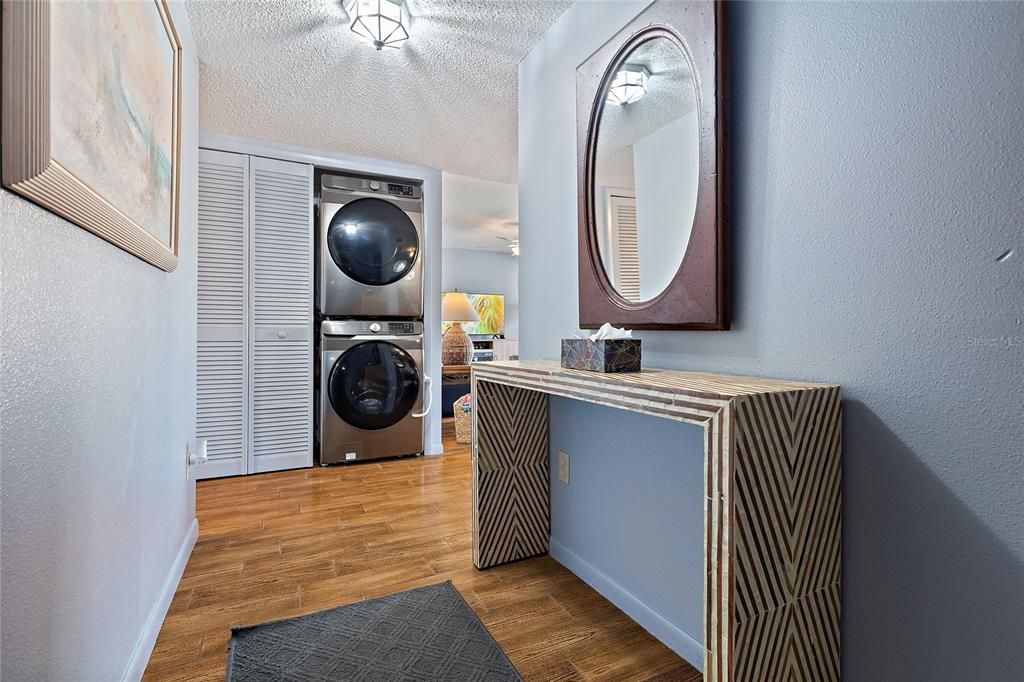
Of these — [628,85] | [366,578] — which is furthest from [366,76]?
[366,578]

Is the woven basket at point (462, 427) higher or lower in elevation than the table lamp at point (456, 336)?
lower

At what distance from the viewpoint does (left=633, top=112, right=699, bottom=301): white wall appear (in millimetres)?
1375

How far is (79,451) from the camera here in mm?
938

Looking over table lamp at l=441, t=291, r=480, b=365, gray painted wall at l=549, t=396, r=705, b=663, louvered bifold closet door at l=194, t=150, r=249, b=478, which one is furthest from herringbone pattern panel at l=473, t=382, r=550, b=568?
table lamp at l=441, t=291, r=480, b=365

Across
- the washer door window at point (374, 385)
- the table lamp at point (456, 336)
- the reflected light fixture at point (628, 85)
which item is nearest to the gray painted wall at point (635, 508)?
the reflected light fixture at point (628, 85)

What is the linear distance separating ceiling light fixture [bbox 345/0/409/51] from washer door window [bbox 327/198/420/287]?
154 centimetres

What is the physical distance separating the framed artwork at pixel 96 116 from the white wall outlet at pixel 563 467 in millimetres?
1472

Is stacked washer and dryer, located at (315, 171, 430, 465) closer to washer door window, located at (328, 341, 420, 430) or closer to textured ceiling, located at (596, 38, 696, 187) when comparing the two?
washer door window, located at (328, 341, 420, 430)

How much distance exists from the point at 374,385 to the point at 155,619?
7.02ft

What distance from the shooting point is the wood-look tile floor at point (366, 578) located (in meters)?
1.40

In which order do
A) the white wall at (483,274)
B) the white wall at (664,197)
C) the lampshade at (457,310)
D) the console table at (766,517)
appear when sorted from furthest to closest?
the white wall at (483,274)
the lampshade at (457,310)
the white wall at (664,197)
the console table at (766,517)

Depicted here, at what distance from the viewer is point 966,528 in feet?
2.80

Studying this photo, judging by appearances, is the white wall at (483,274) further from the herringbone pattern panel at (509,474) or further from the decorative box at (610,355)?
the decorative box at (610,355)

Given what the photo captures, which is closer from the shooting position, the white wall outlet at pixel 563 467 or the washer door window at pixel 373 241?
the white wall outlet at pixel 563 467
